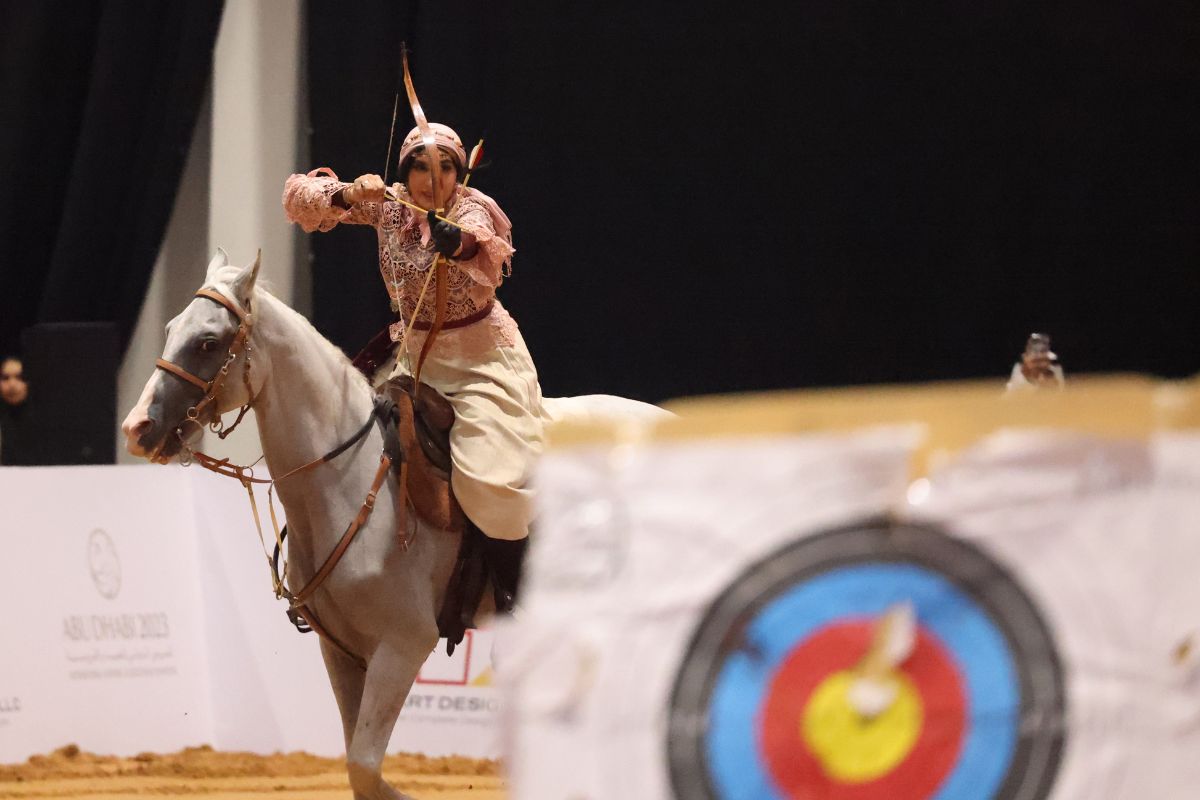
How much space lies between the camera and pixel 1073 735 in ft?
5.40

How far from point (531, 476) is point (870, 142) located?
499 centimetres

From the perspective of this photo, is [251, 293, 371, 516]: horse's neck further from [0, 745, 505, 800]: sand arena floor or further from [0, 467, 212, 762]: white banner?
[0, 467, 212, 762]: white banner

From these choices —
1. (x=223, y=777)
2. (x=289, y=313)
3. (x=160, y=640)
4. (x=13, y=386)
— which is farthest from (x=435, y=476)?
(x=13, y=386)

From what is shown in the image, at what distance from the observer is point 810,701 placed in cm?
174

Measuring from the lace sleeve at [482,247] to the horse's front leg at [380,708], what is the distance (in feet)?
3.55

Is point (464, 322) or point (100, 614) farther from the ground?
point (464, 322)

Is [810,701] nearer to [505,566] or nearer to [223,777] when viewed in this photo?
[505,566]

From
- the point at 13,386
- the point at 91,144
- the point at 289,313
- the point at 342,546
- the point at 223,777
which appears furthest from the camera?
the point at 91,144

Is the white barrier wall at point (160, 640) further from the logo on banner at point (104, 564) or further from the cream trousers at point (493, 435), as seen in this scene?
the cream trousers at point (493, 435)

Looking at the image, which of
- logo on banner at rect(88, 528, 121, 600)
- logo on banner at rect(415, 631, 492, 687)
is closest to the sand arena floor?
logo on banner at rect(415, 631, 492, 687)

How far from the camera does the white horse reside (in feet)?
12.9

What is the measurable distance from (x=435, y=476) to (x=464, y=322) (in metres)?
0.50

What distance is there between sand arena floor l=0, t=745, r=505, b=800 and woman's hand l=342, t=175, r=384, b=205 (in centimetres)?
246

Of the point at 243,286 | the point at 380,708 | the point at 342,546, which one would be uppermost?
the point at 243,286
